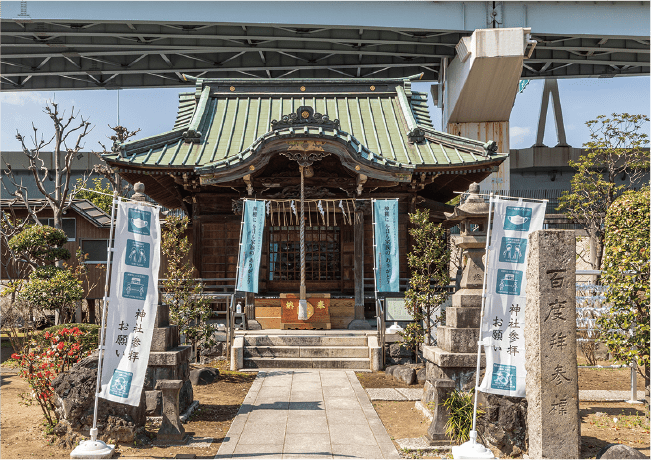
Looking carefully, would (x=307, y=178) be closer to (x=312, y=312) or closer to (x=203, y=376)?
(x=312, y=312)

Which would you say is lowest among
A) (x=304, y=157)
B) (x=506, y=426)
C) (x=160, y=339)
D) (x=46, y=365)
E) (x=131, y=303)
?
(x=506, y=426)

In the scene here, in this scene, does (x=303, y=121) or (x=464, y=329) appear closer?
(x=464, y=329)

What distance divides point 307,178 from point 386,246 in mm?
3299

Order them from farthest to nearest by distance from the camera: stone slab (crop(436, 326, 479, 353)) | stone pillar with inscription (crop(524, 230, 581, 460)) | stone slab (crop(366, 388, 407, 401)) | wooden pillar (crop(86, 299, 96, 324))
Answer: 1. wooden pillar (crop(86, 299, 96, 324))
2. stone slab (crop(366, 388, 407, 401))
3. stone slab (crop(436, 326, 479, 353))
4. stone pillar with inscription (crop(524, 230, 581, 460))

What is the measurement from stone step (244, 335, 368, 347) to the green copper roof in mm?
4475

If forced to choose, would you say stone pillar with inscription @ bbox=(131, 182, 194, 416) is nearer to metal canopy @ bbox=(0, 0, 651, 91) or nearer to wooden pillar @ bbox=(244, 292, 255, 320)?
Answer: wooden pillar @ bbox=(244, 292, 255, 320)

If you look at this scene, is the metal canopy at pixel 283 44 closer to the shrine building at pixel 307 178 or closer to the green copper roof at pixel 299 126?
the green copper roof at pixel 299 126

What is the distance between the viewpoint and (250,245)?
13.2 m

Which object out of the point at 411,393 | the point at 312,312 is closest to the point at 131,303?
the point at 411,393

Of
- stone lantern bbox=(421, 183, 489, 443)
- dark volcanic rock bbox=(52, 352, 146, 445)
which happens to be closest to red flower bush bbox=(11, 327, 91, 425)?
dark volcanic rock bbox=(52, 352, 146, 445)

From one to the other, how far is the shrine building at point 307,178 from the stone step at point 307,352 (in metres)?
1.63

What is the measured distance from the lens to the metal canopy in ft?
67.4

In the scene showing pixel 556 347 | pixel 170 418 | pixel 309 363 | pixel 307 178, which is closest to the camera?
pixel 556 347

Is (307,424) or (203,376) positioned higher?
(203,376)
